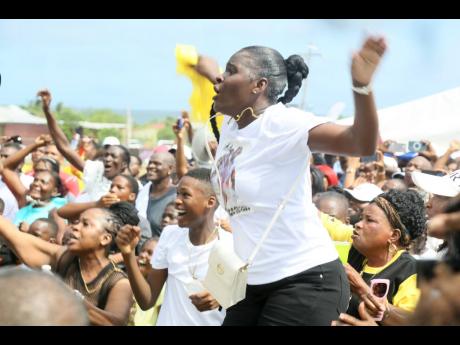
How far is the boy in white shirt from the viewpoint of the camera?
462cm

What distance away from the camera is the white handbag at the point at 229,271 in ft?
11.7

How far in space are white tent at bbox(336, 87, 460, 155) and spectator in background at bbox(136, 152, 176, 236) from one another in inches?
201

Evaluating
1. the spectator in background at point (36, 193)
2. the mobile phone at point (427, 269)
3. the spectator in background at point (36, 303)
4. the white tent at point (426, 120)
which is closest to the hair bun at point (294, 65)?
the spectator in background at point (36, 303)

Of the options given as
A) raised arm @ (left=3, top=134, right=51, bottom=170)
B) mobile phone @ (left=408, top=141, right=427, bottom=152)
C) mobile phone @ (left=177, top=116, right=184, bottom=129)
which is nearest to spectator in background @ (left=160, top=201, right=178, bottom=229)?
mobile phone @ (left=177, top=116, right=184, bottom=129)

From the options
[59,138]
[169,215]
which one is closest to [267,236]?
[169,215]

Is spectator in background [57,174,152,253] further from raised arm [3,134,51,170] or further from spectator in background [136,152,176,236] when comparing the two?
raised arm [3,134,51,170]

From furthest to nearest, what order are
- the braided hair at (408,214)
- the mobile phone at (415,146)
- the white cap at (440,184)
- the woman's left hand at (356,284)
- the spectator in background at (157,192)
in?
the mobile phone at (415,146), the spectator in background at (157,192), the white cap at (440,184), the braided hair at (408,214), the woman's left hand at (356,284)

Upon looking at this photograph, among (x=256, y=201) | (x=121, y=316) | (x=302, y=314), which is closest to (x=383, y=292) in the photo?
(x=302, y=314)

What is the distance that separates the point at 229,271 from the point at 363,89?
103 cm

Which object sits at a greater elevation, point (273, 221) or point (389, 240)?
point (273, 221)

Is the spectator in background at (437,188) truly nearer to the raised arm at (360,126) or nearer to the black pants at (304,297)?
the black pants at (304,297)

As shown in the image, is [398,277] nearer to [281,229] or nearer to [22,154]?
[281,229]

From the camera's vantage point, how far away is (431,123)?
14.0 m

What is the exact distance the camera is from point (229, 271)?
11.8 feet
